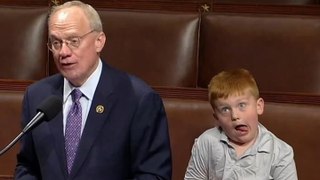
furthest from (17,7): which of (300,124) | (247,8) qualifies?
(300,124)

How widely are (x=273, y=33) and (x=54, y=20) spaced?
460 mm

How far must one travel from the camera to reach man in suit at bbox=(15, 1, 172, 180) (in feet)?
2.28

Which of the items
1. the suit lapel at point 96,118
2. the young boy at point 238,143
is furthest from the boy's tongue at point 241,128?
the suit lapel at point 96,118

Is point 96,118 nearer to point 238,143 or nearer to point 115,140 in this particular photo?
point 115,140

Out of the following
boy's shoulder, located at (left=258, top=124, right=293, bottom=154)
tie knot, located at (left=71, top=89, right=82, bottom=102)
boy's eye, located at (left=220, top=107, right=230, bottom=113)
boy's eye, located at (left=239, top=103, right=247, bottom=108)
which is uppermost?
tie knot, located at (left=71, top=89, right=82, bottom=102)

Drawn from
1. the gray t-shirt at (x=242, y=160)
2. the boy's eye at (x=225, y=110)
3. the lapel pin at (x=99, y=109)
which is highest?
the lapel pin at (x=99, y=109)

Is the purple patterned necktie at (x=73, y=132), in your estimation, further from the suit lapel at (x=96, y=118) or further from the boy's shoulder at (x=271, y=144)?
the boy's shoulder at (x=271, y=144)

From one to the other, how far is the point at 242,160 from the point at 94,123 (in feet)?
0.62

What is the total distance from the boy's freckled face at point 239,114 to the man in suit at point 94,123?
0.08m

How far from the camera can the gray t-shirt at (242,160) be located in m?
0.75

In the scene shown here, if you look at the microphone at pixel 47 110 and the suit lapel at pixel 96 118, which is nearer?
the microphone at pixel 47 110

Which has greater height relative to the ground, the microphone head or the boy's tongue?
the microphone head

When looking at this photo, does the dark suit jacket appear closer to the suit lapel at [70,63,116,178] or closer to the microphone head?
the suit lapel at [70,63,116,178]

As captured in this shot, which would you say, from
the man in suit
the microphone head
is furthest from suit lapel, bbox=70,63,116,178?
the microphone head
